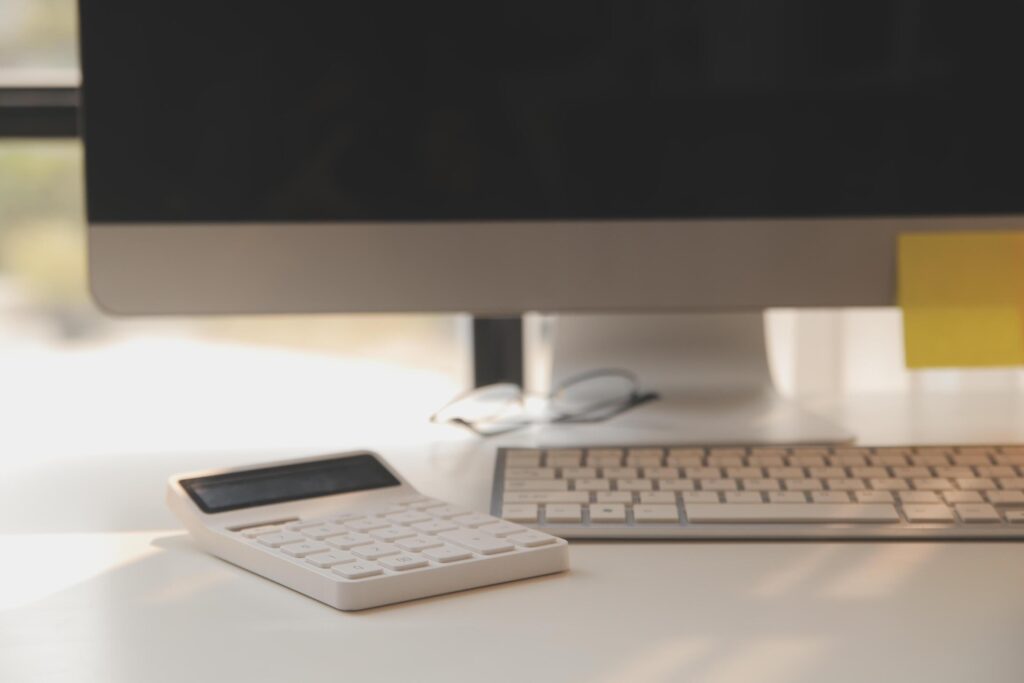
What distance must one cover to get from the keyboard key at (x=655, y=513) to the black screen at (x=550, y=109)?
0.24 metres

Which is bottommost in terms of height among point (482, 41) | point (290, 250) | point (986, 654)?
point (986, 654)

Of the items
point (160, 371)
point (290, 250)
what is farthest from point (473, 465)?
point (160, 371)

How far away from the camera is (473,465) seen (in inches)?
27.7

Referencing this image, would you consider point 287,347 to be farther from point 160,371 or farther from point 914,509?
point 914,509

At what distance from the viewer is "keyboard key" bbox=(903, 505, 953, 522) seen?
0.54 meters

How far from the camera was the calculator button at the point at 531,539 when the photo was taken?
1.60 ft

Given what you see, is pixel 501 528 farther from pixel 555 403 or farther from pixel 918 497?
pixel 555 403

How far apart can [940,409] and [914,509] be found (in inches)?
14.9

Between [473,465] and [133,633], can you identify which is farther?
[473,465]

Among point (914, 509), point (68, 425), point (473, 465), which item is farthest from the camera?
point (68, 425)

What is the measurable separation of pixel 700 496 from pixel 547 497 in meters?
0.08

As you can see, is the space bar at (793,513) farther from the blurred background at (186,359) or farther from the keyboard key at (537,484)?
the blurred background at (186,359)

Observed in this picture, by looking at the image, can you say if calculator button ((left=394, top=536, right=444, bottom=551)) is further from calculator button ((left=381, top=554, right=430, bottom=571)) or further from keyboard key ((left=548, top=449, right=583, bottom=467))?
keyboard key ((left=548, top=449, right=583, bottom=467))

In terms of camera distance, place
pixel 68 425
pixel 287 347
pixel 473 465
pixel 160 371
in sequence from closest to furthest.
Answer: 1. pixel 473 465
2. pixel 68 425
3. pixel 160 371
4. pixel 287 347
